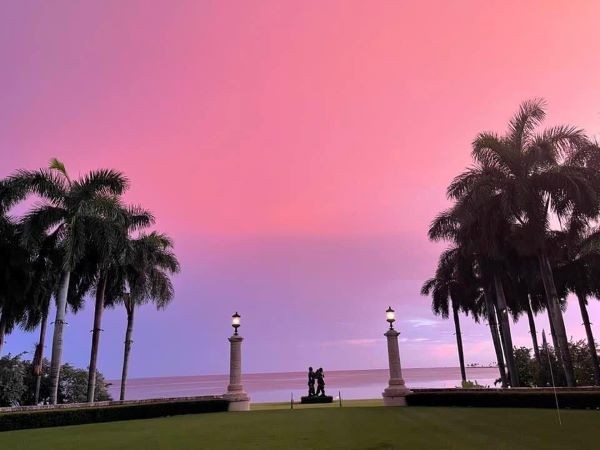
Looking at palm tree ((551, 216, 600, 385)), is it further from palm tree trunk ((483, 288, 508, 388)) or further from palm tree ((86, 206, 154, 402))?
palm tree ((86, 206, 154, 402))

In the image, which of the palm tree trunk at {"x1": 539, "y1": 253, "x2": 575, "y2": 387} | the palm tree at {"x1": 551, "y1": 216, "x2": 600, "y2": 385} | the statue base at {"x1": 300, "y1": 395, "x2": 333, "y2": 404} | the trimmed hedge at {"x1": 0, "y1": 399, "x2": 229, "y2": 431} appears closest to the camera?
the trimmed hedge at {"x1": 0, "y1": 399, "x2": 229, "y2": 431}

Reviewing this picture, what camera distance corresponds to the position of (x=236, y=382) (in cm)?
2667

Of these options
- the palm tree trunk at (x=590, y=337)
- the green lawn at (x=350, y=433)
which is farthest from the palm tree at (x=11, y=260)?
the palm tree trunk at (x=590, y=337)

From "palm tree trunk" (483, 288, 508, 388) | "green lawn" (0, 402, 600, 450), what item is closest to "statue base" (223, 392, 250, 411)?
"green lawn" (0, 402, 600, 450)

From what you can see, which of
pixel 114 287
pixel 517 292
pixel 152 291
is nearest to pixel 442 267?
pixel 517 292

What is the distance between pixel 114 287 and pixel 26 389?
10287mm

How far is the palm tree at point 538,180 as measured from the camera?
901 inches

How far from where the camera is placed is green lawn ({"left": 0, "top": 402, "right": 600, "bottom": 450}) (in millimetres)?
11555

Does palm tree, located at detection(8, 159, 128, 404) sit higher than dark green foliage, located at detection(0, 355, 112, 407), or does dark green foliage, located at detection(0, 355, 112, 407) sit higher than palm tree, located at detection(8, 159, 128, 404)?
palm tree, located at detection(8, 159, 128, 404)

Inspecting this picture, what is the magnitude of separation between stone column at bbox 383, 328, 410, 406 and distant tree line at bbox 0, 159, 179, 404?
15.0m

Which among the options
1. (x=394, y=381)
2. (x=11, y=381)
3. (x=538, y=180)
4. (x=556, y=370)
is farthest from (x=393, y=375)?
(x=11, y=381)

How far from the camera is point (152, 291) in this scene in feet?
101

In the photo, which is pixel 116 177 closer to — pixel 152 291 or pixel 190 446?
pixel 152 291

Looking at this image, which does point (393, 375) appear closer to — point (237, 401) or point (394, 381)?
point (394, 381)
